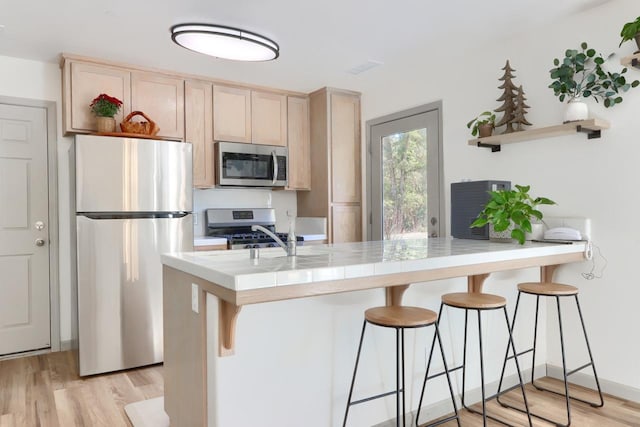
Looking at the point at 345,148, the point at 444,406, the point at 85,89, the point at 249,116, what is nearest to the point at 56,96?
the point at 85,89

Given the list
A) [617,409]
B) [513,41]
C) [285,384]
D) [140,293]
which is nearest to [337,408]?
[285,384]

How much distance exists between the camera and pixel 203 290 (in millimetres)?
1764

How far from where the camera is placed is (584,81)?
9.04 ft

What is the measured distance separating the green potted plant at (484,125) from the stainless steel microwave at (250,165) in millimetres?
1872

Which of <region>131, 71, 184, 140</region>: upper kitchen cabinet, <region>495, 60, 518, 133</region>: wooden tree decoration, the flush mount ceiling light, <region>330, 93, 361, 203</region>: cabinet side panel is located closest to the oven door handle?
<region>330, 93, 361, 203</region>: cabinet side panel

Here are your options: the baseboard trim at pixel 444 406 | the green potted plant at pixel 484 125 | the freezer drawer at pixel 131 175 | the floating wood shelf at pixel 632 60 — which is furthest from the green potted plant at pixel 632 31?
the freezer drawer at pixel 131 175

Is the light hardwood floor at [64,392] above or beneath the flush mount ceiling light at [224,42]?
beneath

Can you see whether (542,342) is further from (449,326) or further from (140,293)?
(140,293)

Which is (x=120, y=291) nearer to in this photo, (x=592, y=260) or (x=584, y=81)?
(x=592, y=260)

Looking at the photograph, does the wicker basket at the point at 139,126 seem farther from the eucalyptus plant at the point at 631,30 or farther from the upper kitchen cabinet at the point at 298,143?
the eucalyptus plant at the point at 631,30

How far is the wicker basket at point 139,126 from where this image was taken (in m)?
3.43

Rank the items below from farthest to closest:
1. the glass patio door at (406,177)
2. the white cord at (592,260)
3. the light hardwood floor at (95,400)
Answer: the glass patio door at (406,177) → the white cord at (592,260) → the light hardwood floor at (95,400)

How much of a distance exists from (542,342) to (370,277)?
6.25 feet

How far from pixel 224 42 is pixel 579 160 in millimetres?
2442
